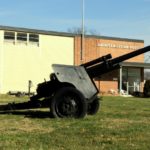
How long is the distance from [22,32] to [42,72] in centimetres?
449

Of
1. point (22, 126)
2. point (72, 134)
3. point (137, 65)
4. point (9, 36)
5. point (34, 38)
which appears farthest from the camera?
point (137, 65)

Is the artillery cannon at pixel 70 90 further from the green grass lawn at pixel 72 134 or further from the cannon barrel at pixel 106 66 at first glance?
the green grass lawn at pixel 72 134

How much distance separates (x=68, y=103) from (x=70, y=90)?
37 centimetres

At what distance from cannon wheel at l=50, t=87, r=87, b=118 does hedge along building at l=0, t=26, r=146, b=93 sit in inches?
1347

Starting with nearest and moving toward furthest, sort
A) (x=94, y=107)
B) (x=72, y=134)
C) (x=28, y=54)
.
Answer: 1. (x=72, y=134)
2. (x=94, y=107)
3. (x=28, y=54)

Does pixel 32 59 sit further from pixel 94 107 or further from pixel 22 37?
pixel 94 107

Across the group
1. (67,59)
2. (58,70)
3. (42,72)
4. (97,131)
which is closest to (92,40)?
(67,59)

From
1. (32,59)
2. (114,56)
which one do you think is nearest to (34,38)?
(32,59)

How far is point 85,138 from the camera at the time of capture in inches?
387

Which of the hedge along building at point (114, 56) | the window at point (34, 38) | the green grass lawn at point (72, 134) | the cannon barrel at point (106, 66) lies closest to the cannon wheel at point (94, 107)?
the cannon barrel at point (106, 66)

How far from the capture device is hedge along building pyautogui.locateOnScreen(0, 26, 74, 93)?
4888 cm

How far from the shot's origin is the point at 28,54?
165 feet

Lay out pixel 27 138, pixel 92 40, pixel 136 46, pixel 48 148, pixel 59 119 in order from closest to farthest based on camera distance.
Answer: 1. pixel 48 148
2. pixel 27 138
3. pixel 59 119
4. pixel 92 40
5. pixel 136 46

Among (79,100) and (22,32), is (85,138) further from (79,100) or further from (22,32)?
(22,32)
